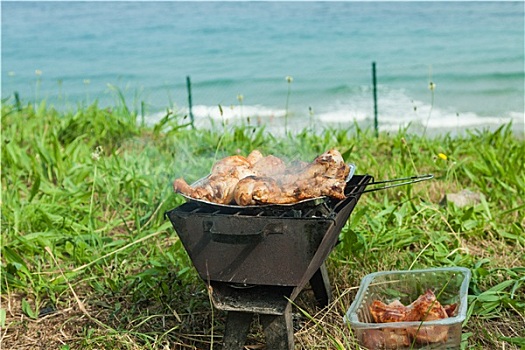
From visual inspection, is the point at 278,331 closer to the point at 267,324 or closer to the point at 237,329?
the point at 267,324

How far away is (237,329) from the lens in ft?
10.4

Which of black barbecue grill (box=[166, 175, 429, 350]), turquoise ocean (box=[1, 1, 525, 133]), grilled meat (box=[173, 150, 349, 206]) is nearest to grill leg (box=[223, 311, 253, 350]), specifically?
black barbecue grill (box=[166, 175, 429, 350])

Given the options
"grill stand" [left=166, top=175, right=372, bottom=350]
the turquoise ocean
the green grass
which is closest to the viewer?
"grill stand" [left=166, top=175, right=372, bottom=350]

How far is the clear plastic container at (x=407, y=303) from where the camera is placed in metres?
3.15

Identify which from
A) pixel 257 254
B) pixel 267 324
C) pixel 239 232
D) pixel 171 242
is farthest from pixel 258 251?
pixel 171 242

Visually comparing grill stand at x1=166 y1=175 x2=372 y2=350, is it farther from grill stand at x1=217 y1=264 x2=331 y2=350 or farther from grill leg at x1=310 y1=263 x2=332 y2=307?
grill leg at x1=310 y1=263 x2=332 y2=307

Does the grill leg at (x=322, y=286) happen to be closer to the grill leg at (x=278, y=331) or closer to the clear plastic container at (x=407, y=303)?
the clear plastic container at (x=407, y=303)

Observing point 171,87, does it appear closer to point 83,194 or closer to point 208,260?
point 83,194

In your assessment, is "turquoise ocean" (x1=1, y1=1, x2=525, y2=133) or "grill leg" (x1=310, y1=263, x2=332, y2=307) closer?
"grill leg" (x1=310, y1=263, x2=332, y2=307)

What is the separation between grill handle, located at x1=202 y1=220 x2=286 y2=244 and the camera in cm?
284

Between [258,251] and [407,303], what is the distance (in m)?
1.27

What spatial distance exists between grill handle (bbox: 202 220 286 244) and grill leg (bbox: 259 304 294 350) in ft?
1.31

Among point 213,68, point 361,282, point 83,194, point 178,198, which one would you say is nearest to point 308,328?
point 361,282

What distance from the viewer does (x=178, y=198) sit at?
16.8 ft
